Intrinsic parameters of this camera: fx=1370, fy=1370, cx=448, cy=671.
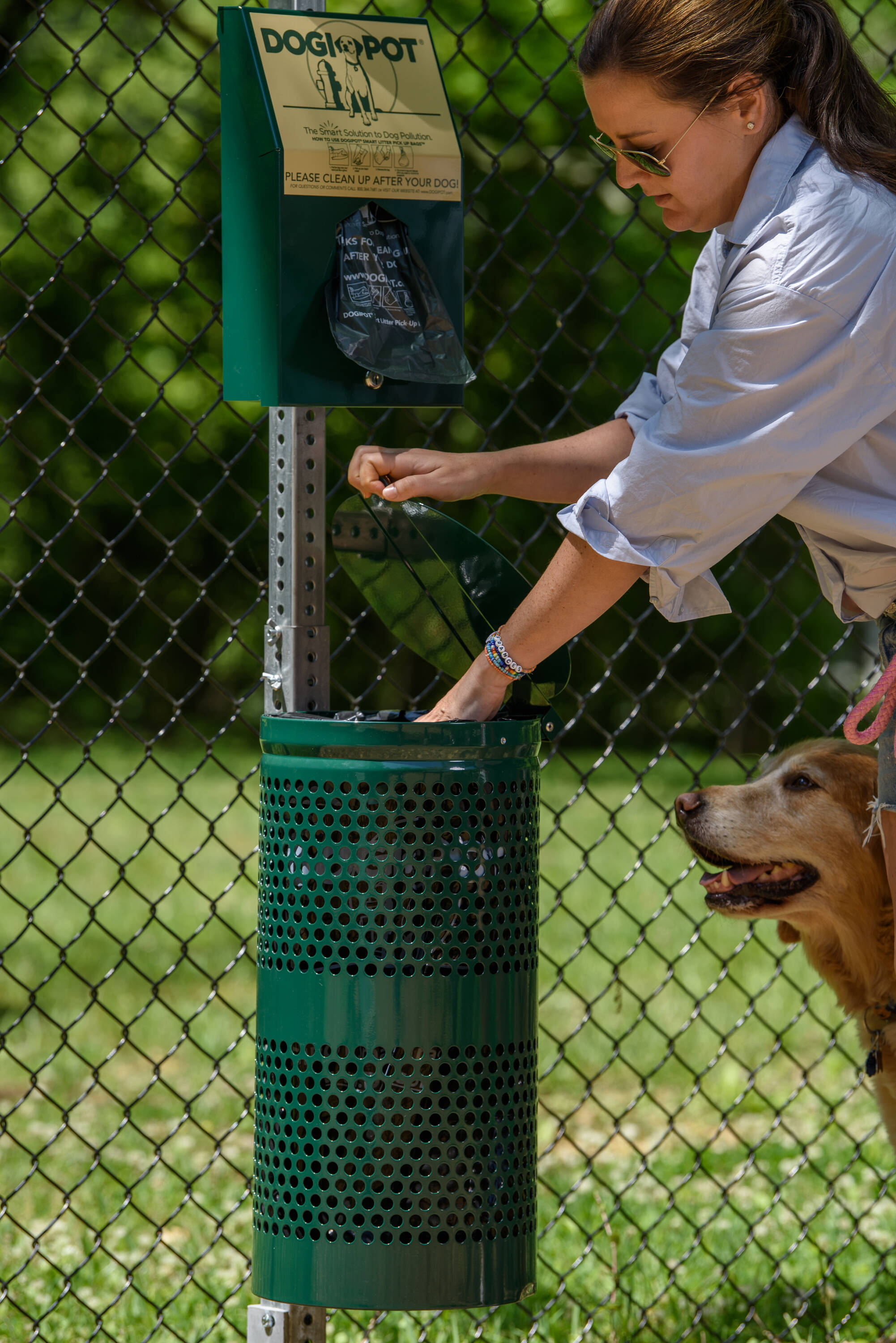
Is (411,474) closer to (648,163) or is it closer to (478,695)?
(478,695)

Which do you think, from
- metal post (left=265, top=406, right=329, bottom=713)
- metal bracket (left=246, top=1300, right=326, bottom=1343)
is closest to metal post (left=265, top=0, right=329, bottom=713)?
metal post (left=265, top=406, right=329, bottom=713)

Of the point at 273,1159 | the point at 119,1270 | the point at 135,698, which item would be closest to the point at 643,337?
the point at 135,698

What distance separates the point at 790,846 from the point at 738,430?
1.26m

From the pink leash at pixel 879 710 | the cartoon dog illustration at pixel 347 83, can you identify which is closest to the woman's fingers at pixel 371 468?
the cartoon dog illustration at pixel 347 83

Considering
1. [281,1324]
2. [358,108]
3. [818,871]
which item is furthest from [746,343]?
[281,1324]

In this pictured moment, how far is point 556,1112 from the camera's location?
4512 mm

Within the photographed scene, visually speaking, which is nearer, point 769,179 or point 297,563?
point 769,179

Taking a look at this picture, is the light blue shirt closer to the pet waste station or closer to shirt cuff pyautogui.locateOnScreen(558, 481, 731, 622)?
shirt cuff pyautogui.locateOnScreen(558, 481, 731, 622)

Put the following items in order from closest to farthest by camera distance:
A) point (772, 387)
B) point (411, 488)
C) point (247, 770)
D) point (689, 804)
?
point (772, 387) → point (411, 488) → point (689, 804) → point (247, 770)

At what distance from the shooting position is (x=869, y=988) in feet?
9.82

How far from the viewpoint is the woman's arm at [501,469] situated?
2.22 m

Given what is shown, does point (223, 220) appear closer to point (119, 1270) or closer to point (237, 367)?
point (237, 367)

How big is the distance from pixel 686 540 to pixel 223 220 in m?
0.99

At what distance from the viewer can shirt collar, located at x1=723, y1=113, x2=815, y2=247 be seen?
2.07m
